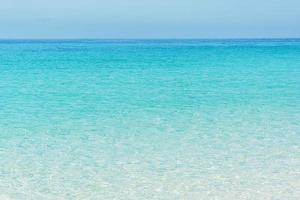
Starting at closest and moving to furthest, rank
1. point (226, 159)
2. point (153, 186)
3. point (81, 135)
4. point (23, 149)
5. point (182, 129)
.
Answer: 1. point (153, 186)
2. point (226, 159)
3. point (23, 149)
4. point (81, 135)
5. point (182, 129)

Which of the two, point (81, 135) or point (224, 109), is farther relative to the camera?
point (224, 109)

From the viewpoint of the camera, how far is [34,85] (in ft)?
48.2

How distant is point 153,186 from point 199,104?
6014 millimetres

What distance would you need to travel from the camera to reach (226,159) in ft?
17.6

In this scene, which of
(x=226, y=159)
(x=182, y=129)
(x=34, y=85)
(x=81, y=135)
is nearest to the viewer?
(x=226, y=159)

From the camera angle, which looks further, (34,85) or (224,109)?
(34,85)

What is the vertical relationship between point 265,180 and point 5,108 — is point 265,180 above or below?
above

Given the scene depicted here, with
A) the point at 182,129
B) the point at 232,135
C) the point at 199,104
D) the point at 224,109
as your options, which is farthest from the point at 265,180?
the point at 199,104

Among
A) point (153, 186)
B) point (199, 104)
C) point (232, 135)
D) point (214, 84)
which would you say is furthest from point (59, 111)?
point (214, 84)

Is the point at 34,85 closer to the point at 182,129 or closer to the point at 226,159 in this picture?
the point at 182,129

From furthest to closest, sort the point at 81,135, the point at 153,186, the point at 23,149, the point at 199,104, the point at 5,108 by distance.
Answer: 1. the point at 199,104
2. the point at 5,108
3. the point at 81,135
4. the point at 23,149
5. the point at 153,186

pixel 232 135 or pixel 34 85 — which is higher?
pixel 232 135

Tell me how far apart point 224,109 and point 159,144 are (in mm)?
3506

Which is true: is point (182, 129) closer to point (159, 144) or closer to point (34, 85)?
point (159, 144)
